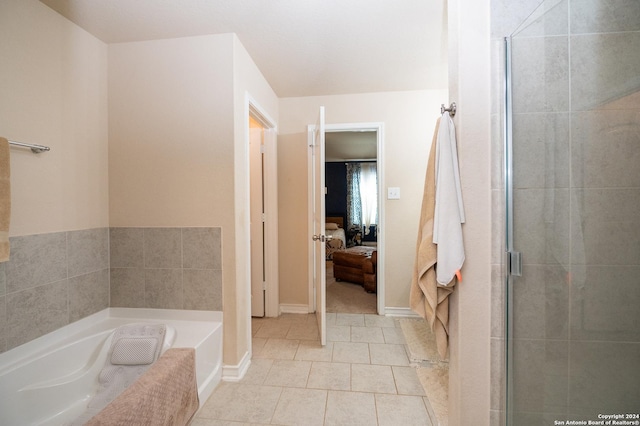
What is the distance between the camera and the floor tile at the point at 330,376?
1730mm

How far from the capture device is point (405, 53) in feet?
6.81

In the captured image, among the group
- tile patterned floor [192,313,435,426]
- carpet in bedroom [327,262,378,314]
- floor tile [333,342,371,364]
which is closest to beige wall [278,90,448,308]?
carpet in bedroom [327,262,378,314]

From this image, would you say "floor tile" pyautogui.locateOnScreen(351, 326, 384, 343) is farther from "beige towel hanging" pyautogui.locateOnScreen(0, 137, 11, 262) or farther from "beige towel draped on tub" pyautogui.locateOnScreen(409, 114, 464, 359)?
"beige towel hanging" pyautogui.locateOnScreen(0, 137, 11, 262)

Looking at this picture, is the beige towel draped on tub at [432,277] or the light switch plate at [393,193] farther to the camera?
the light switch plate at [393,193]

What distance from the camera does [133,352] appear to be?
1543 mm

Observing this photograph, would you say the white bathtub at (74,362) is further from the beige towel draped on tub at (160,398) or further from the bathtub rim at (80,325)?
the beige towel draped on tub at (160,398)

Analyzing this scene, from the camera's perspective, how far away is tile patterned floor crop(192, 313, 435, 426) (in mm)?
1474

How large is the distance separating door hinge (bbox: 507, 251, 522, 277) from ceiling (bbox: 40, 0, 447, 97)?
1573mm

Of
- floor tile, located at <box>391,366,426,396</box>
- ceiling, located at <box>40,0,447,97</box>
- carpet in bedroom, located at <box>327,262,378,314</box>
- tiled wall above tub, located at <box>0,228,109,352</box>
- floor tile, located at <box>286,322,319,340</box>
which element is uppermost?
ceiling, located at <box>40,0,447,97</box>

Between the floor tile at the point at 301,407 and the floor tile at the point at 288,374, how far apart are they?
0.08m

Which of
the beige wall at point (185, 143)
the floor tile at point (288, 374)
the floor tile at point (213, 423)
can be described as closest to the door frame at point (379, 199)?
the floor tile at point (288, 374)

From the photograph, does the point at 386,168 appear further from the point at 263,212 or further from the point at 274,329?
the point at 274,329

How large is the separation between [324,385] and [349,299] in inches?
65.0

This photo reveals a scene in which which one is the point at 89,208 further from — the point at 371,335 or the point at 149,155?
the point at 371,335
